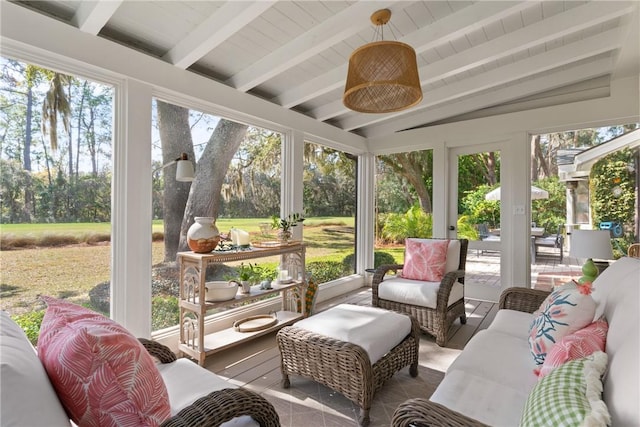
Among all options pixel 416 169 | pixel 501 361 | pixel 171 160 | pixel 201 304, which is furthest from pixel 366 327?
pixel 416 169

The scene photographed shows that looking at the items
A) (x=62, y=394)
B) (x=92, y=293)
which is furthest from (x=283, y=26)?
(x=62, y=394)

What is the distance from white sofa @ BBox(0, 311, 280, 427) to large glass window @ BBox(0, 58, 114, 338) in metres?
1.14

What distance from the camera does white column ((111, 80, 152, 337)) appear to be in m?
2.37

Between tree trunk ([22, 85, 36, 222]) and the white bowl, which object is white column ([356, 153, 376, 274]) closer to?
the white bowl

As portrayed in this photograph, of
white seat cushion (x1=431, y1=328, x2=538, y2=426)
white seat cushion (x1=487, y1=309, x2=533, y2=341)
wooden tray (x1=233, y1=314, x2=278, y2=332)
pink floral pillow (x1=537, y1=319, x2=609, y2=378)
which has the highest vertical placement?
pink floral pillow (x1=537, y1=319, x2=609, y2=378)

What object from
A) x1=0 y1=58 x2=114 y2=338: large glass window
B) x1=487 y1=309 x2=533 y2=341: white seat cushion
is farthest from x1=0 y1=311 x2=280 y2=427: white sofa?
x1=487 y1=309 x2=533 y2=341: white seat cushion

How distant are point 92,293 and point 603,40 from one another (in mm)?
4831

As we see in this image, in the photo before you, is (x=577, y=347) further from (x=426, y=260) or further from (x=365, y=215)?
(x=365, y=215)

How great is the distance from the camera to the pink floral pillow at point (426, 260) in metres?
3.29

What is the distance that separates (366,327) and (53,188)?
88.4 inches

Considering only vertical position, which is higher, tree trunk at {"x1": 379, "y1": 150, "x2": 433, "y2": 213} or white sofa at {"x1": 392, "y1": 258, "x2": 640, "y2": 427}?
tree trunk at {"x1": 379, "y1": 150, "x2": 433, "y2": 213}

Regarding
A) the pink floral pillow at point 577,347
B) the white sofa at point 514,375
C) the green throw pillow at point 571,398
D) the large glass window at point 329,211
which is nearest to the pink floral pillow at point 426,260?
the large glass window at point 329,211

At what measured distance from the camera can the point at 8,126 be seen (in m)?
1.97

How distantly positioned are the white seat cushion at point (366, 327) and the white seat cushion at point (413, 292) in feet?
2.50
